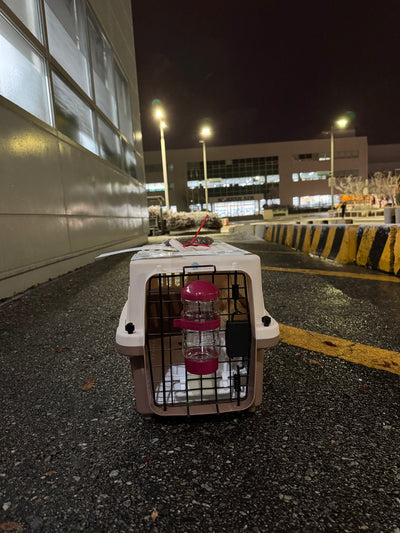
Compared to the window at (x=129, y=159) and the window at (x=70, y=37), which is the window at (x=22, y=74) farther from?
the window at (x=129, y=159)

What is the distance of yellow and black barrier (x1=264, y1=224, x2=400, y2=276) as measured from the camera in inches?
192

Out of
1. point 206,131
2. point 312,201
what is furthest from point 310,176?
point 206,131

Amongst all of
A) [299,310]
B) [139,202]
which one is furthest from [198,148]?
[299,310]

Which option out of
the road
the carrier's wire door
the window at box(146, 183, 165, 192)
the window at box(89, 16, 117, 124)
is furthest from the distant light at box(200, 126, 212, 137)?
the window at box(146, 183, 165, 192)

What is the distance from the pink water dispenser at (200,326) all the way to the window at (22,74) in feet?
13.7

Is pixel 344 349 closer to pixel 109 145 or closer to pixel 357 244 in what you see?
pixel 357 244

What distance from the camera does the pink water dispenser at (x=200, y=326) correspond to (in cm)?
133

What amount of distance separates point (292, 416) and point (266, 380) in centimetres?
36

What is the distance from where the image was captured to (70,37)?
6.43 m

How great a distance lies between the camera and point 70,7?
6.46 m

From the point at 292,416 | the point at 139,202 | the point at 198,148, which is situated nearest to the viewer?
the point at 292,416

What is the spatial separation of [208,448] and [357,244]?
18.2 feet

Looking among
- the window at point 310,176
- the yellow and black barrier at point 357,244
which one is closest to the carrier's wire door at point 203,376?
the yellow and black barrier at point 357,244

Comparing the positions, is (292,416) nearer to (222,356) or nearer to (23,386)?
(222,356)
